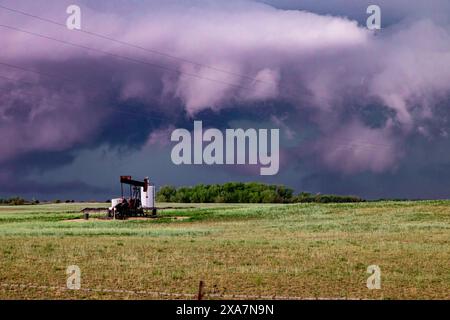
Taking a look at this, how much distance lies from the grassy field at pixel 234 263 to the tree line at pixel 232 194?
87.6 meters

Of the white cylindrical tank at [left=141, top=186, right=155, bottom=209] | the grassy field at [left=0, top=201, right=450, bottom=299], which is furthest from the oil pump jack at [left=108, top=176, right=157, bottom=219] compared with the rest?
the grassy field at [left=0, top=201, right=450, bottom=299]

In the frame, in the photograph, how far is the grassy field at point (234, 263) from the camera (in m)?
22.3

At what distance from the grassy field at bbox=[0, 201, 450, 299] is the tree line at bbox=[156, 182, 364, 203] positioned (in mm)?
87641

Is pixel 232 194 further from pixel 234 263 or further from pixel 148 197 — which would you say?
pixel 234 263

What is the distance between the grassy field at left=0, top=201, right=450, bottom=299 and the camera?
73.0 ft

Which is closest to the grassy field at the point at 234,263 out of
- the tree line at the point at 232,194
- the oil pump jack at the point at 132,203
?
the oil pump jack at the point at 132,203

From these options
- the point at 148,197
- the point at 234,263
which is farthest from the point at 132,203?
the point at 234,263

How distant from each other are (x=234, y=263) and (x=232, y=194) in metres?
115

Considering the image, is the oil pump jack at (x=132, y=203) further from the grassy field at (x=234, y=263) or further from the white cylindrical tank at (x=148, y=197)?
the grassy field at (x=234, y=263)

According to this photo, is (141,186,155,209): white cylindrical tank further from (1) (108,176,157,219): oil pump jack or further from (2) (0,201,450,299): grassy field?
(2) (0,201,450,299): grassy field

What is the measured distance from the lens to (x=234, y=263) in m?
29.3
